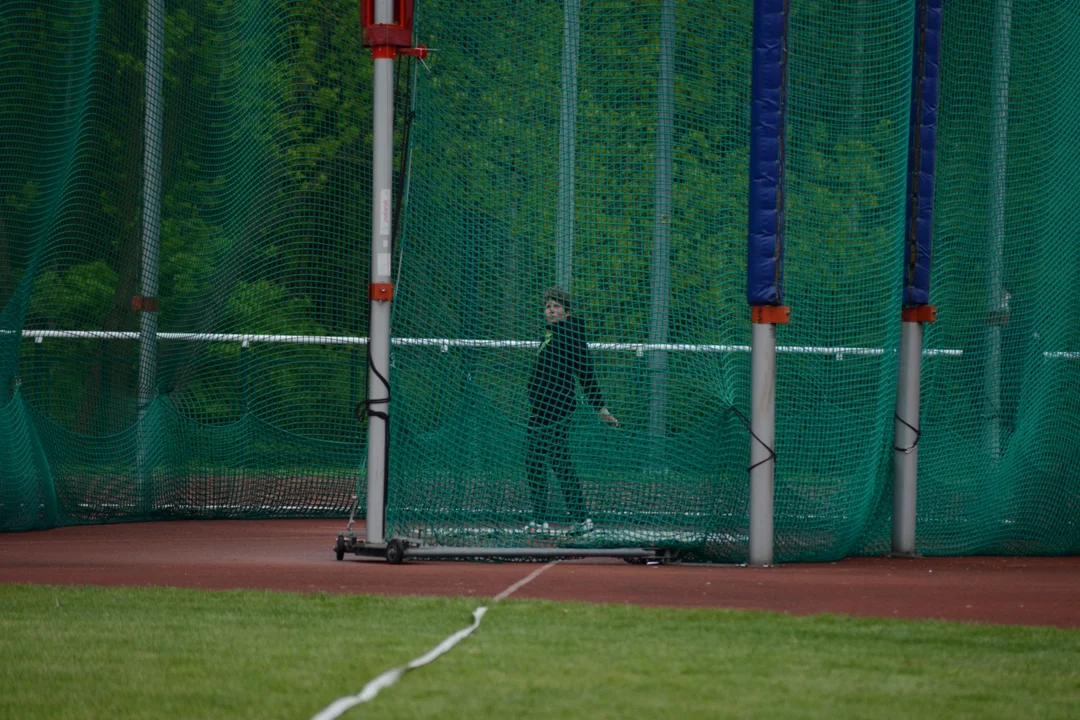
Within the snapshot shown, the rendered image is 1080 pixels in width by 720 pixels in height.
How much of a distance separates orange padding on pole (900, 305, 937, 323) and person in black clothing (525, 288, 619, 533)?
2.21 metres

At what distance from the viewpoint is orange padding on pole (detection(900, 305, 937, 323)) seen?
9.99m

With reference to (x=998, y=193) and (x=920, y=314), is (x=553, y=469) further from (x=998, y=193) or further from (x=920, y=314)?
(x=998, y=193)

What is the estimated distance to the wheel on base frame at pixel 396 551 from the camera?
29.2ft

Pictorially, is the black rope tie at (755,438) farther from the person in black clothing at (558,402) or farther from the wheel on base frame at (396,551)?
the wheel on base frame at (396,551)

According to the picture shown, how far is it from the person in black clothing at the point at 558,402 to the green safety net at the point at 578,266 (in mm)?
22

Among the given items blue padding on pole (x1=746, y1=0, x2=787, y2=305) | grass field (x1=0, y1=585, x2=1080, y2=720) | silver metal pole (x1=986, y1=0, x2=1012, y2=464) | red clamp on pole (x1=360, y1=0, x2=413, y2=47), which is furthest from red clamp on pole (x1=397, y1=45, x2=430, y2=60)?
silver metal pole (x1=986, y1=0, x2=1012, y2=464)

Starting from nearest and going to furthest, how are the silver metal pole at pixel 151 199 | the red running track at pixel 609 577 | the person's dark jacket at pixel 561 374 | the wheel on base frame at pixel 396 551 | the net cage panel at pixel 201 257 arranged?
the red running track at pixel 609 577 → the wheel on base frame at pixel 396 551 → the person's dark jacket at pixel 561 374 → the net cage panel at pixel 201 257 → the silver metal pole at pixel 151 199

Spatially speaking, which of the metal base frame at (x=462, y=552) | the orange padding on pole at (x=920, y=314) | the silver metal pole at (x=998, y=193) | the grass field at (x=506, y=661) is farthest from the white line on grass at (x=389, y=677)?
the silver metal pole at (x=998, y=193)

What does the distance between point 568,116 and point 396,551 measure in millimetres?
3025

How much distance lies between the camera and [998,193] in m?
10.7

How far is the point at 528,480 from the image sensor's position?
952cm

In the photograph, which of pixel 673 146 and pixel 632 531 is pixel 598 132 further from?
pixel 632 531

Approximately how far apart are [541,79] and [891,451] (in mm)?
3499

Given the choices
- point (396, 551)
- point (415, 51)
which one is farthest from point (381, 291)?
point (396, 551)
